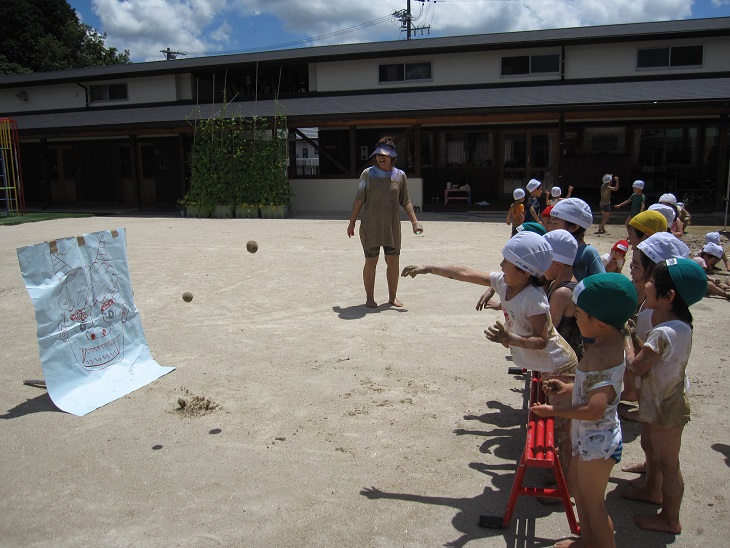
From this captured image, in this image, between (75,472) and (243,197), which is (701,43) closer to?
(243,197)

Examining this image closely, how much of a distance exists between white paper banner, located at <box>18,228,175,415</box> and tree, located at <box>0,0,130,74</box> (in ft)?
141

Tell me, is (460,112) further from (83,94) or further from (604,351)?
(83,94)

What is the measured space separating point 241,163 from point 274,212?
190cm

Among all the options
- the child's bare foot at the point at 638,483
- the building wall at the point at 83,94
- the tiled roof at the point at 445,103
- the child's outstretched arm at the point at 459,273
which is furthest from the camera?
the building wall at the point at 83,94

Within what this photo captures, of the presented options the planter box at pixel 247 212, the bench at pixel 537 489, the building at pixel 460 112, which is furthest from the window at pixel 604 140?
the bench at pixel 537 489

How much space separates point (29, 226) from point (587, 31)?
18.3 metres

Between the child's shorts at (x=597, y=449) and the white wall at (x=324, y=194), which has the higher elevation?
the white wall at (x=324, y=194)

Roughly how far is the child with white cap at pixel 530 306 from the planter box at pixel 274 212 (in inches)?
606

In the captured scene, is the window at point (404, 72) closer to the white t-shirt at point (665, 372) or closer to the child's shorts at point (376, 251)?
the child's shorts at point (376, 251)

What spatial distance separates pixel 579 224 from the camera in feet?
12.3

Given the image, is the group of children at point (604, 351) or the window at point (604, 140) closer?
the group of children at point (604, 351)

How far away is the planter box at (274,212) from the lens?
716 inches

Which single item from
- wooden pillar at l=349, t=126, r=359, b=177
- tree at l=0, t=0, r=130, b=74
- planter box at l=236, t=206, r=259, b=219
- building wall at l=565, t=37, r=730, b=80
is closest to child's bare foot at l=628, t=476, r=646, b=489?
planter box at l=236, t=206, r=259, b=219

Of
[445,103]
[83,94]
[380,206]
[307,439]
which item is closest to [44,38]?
[83,94]
